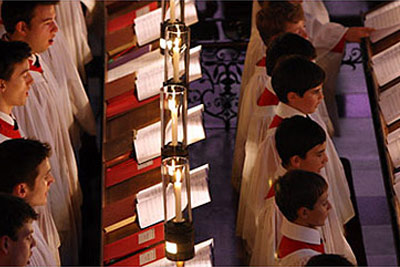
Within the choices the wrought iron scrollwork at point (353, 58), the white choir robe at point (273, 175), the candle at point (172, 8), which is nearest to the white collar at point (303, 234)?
the white choir robe at point (273, 175)

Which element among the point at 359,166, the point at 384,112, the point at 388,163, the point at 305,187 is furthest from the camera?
the point at 359,166

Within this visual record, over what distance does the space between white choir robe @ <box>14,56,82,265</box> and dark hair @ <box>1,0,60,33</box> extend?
37 centimetres

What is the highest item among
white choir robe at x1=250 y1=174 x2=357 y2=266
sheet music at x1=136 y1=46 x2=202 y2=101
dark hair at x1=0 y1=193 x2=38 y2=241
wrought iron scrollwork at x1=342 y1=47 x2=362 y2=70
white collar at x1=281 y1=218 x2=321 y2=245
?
sheet music at x1=136 y1=46 x2=202 y2=101

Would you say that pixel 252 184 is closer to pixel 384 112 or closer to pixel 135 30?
pixel 384 112

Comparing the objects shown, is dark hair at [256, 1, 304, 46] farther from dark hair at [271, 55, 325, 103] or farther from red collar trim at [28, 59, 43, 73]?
red collar trim at [28, 59, 43, 73]

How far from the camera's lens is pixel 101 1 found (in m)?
9.49

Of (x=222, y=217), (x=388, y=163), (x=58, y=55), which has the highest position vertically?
(x=58, y=55)

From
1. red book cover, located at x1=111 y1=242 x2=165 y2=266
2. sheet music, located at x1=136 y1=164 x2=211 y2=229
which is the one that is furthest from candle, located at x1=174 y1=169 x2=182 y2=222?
sheet music, located at x1=136 y1=164 x2=211 y2=229

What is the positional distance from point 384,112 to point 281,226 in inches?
65.1

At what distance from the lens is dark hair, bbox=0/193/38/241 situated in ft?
15.7

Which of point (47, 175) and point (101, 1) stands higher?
point (101, 1)

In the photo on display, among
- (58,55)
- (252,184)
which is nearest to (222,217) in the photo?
(252,184)

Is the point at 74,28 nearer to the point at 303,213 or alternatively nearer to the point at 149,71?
the point at 149,71

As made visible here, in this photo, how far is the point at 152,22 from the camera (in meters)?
7.91
